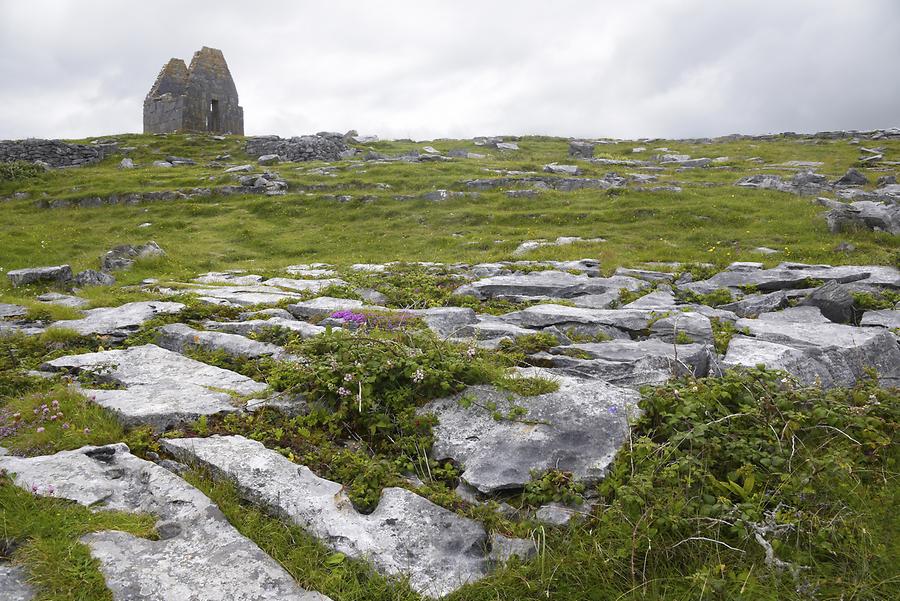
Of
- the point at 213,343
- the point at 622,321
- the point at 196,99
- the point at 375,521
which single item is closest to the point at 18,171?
the point at 196,99

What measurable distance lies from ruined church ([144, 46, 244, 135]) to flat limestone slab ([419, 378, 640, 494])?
52.5m

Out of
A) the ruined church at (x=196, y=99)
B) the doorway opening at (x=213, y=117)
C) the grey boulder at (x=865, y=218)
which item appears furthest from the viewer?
the doorway opening at (x=213, y=117)

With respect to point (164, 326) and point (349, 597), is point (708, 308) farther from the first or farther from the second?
point (164, 326)

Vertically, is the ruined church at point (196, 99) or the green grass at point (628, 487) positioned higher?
the ruined church at point (196, 99)

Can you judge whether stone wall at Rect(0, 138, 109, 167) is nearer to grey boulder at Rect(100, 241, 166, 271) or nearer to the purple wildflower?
grey boulder at Rect(100, 241, 166, 271)

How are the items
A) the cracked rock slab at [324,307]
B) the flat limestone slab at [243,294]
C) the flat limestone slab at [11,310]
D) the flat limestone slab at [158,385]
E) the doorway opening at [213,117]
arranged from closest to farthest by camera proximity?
1. the flat limestone slab at [158,385]
2. the flat limestone slab at [11,310]
3. the cracked rock slab at [324,307]
4. the flat limestone slab at [243,294]
5. the doorway opening at [213,117]

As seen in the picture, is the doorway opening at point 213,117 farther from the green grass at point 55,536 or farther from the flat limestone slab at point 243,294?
the green grass at point 55,536

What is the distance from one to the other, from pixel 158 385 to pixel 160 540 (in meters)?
3.19

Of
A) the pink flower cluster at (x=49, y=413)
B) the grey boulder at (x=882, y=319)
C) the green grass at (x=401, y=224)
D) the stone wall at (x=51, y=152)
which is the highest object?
the stone wall at (x=51, y=152)

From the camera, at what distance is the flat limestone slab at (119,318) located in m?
9.31

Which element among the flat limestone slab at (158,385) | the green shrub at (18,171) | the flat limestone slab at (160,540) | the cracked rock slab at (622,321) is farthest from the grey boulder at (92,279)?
the green shrub at (18,171)

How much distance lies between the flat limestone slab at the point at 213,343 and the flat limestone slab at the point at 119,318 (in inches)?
31.4

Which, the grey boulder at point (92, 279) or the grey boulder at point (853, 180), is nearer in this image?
the grey boulder at point (92, 279)

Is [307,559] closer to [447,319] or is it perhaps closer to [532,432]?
[532,432]
